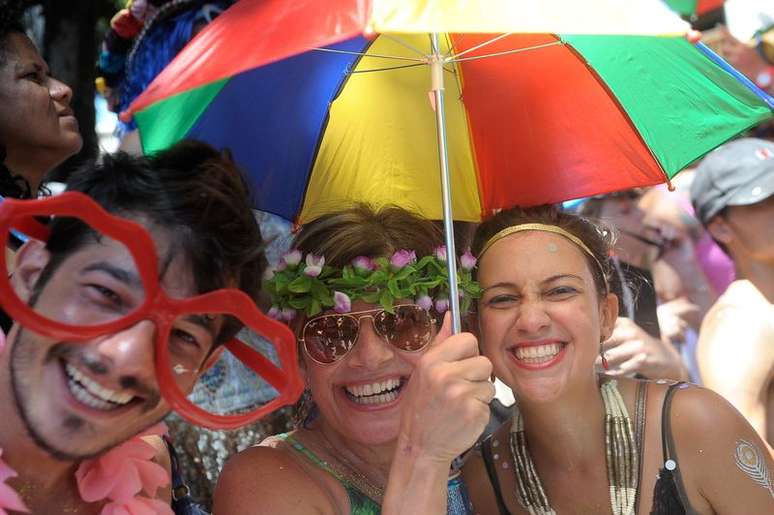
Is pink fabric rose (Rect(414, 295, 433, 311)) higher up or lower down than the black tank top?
higher up

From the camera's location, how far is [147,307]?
1.84 m

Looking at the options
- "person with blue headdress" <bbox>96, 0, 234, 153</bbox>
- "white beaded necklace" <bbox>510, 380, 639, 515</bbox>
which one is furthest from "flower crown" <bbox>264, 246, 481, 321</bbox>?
"person with blue headdress" <bbox>96, 0, 234, 153</bbox>

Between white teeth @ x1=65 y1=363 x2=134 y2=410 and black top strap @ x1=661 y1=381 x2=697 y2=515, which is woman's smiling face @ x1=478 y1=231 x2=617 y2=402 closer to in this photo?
black top strap @ x1=661 y1=381 x2=697 y2=515

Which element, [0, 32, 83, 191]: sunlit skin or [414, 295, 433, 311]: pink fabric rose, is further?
[0, 32, 83, 191]: sunlit skin

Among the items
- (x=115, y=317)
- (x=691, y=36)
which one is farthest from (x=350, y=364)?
(x=691, y=36)

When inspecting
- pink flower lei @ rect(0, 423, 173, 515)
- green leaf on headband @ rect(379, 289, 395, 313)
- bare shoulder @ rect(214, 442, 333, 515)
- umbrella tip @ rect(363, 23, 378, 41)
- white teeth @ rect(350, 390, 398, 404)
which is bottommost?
bare shoulder @ rect(214, 442, 333, 515)

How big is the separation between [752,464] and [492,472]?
2.37 ft

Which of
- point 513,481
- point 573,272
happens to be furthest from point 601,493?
A: point 573,272

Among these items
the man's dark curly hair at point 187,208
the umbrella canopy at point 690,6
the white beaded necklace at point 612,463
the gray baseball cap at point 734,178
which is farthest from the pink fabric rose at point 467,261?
the umbrella canopy at point 690,6

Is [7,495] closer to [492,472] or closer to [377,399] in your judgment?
[377,399]

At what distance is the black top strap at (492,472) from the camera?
280 centimetres

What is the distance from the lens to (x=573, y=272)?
2.79 meters

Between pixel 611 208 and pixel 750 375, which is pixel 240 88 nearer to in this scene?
pixel 750 375

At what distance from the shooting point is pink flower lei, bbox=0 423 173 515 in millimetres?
2121
